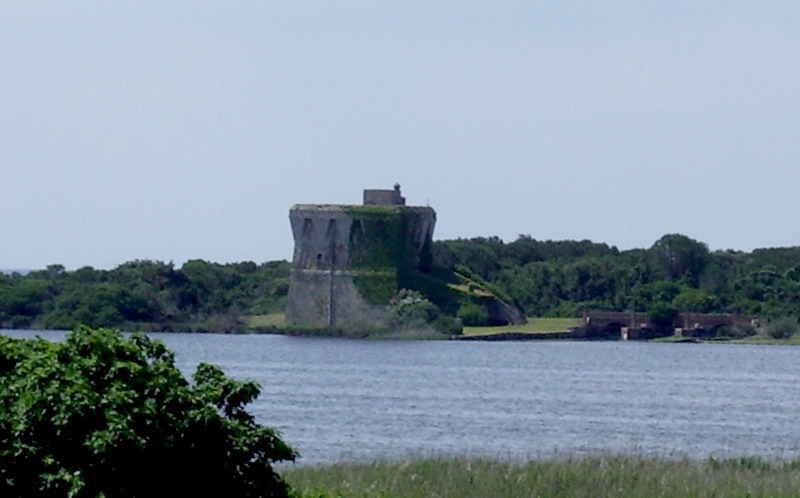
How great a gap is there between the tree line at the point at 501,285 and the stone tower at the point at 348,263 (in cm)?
602

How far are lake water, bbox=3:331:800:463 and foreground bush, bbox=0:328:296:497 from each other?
35.2 feet

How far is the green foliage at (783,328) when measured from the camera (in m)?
91.0

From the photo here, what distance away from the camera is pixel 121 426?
1381 centimetres

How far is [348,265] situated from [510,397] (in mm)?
42358

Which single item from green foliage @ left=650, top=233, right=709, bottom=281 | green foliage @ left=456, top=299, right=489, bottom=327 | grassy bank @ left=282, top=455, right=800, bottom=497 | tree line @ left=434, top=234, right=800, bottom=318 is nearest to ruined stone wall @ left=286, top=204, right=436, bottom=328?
green foliage @ left=456, top=299, right=489, bottom=327

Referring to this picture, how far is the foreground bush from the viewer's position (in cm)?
1394

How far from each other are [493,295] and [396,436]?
61837 mm

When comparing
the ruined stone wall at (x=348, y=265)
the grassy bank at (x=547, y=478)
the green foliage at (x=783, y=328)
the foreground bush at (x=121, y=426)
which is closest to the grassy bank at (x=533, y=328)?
the ruined stone wall at (x=348, y=265)

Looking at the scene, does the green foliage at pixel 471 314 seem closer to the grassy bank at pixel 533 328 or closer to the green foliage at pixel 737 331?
the grassy bank at pixel 533 328

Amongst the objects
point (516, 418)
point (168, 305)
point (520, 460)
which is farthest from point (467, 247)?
point (520, 460)

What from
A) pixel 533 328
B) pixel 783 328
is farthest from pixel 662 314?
pixel 533 328

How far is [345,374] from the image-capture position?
2215 inches

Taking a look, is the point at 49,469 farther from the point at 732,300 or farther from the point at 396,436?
the point at 732,300

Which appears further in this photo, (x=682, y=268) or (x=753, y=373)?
(x=682, y=268)
